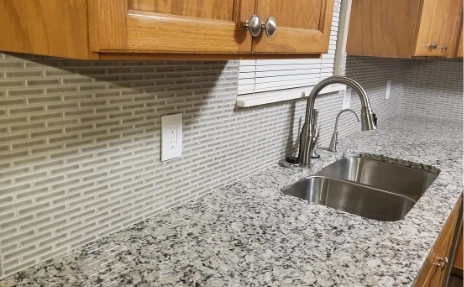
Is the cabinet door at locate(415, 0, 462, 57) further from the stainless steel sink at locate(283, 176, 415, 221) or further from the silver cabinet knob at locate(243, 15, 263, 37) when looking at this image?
the silver cabinet knob at locate(243, 15, 263, 37)

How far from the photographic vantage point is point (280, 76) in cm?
156

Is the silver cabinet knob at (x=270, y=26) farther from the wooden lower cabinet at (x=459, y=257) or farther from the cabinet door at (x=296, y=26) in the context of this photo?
the wooden lower cabinet at (x=459, y=257)

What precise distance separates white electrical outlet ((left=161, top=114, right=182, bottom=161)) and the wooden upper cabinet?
47.8 inches

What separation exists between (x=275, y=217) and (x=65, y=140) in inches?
23.8

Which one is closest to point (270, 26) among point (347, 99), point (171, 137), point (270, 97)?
point (171, 137)

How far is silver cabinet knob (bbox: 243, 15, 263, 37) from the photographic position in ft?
2.34

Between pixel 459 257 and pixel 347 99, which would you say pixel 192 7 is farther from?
pixel 459 257

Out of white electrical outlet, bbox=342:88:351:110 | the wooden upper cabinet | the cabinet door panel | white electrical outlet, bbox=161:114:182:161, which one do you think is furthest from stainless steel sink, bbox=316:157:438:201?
the cabinet door panel

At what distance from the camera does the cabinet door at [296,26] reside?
0.77 metres

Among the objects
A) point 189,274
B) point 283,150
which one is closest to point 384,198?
point 283,150

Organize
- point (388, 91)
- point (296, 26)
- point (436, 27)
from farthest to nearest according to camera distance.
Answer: point (388, 91)
point (436, 27)
point (296, 26)

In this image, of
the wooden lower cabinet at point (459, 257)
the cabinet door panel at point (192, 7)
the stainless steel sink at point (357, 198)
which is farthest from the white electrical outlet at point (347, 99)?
the cabinet door panel at point (192, 7)

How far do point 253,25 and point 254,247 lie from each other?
0.52m

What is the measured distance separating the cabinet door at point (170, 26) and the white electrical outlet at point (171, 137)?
1.21ft
